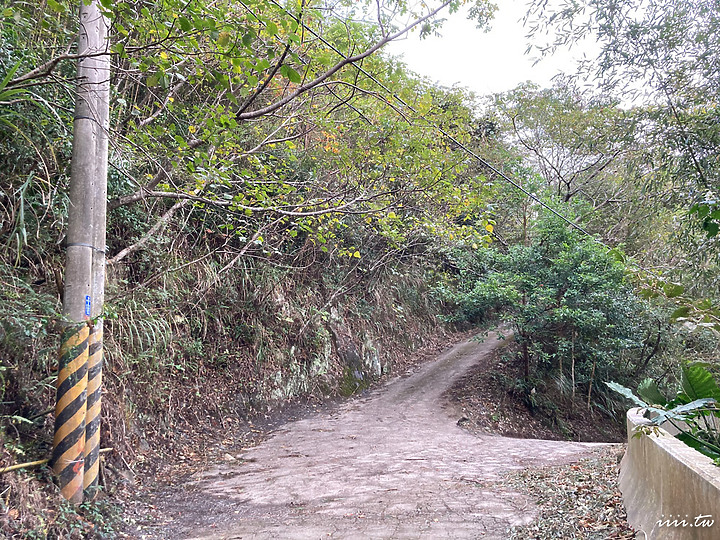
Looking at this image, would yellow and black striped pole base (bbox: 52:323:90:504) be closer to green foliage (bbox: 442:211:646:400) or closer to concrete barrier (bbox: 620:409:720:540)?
concrete barrier (bbox: 620:409:720:540)

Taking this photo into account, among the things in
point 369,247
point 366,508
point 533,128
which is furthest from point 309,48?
point 533,128

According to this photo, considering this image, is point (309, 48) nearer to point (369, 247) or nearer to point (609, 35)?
point (609, 35)

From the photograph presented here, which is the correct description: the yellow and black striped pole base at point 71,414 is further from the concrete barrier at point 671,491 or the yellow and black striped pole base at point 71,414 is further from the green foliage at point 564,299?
the green foliage at point 564,299

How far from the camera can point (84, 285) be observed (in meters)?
4.18

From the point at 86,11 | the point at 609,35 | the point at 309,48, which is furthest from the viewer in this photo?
the point at 609,35

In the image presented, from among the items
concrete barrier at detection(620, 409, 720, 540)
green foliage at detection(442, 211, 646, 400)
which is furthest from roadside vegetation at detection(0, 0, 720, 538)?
concrete barrier at detection(620, 409, 720, 540)

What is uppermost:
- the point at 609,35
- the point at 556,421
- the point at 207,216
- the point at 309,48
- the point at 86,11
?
the point at 609,35

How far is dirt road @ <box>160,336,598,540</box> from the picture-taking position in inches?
151

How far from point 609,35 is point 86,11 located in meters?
7.81

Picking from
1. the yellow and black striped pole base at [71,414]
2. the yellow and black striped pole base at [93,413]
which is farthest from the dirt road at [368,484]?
the yellow and black striped pole base at [71,414]

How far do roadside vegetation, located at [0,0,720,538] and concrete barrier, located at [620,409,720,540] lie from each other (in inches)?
31.1

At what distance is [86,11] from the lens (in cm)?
421

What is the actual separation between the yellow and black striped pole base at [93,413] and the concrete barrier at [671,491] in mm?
4476

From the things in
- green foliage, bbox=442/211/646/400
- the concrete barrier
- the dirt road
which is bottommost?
the dirt road
